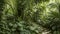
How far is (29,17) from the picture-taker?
4.66 meters

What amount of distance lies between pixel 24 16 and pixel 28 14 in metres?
0.16

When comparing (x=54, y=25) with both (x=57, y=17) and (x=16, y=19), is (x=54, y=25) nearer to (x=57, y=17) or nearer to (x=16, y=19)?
(x=57, y=17)

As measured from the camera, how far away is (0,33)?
3.90 metres

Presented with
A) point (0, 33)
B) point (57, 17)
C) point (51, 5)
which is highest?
point (51, 5)

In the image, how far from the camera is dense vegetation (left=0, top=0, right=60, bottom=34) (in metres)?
4.11

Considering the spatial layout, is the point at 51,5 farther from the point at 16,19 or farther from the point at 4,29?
the point at 4,29

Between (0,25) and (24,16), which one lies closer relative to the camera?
(0,25)

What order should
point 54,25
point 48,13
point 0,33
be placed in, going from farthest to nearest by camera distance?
point 48,13 → point 54,25 → point 0,33

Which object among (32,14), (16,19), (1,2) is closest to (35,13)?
(32,14)

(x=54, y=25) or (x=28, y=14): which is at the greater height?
(x=28, y=14)

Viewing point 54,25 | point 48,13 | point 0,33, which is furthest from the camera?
point 48,13

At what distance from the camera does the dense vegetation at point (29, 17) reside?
4113mm

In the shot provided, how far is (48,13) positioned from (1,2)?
1462 millimetres

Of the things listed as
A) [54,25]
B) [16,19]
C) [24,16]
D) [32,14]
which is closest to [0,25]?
[16,19]
